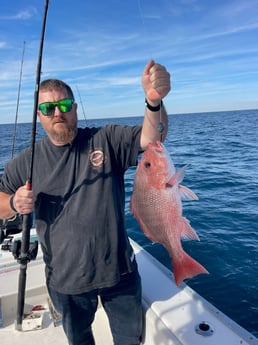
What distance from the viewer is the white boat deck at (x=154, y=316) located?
2.27m

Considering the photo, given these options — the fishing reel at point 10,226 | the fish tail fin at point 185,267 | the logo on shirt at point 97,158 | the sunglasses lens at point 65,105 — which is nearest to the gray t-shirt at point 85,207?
the logo on shirt at point 97,158

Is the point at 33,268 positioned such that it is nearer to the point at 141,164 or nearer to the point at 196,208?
the point at 141,164

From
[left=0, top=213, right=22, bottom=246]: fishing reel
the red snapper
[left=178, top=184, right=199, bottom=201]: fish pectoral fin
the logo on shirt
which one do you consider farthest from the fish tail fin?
[left=0, top=213, right=22, bottom=246]: fishing reel

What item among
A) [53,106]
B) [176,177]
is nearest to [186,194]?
[176,177]

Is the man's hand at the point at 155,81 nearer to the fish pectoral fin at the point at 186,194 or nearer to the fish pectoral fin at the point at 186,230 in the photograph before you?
the fish pectoral fin at the point at 186,194

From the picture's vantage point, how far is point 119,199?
2.38m

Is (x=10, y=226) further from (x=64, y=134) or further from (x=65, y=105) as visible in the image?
(x=65, y=105)

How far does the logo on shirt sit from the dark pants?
0.89 meters

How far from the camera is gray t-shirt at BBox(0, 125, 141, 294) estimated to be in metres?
2.26

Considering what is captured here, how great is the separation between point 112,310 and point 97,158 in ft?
4.10

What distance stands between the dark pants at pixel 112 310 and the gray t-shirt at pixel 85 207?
0.39 ft

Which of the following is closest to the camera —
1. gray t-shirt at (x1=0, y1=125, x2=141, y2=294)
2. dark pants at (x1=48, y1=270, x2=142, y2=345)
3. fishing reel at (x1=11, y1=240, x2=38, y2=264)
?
gray t-shirt at (x1=0, y1=125, x2=141, y2=294)

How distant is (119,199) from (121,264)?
19.7 inches

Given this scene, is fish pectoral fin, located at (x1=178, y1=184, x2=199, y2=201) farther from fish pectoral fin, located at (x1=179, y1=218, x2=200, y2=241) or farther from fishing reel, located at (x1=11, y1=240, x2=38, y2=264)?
fishing reel, located at (x1=11, y1=240, x2=38, y2=264)
